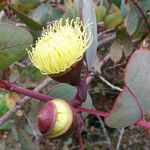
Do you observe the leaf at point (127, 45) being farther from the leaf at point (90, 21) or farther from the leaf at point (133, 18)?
the leaf at point (90, 21)

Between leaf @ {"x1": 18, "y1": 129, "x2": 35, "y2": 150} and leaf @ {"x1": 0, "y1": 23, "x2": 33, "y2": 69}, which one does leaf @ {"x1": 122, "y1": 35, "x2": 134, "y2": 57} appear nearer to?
leaf @ {"x1": 18, "y1": 129, "x2": 35, "y2": 150}

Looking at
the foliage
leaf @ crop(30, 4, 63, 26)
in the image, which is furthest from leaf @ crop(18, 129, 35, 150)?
leaf @ crop(30, 4, 63, 26)

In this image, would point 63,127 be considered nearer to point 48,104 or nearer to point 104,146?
point 48,104

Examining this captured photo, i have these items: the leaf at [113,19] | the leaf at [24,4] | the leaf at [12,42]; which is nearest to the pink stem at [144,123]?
the leaf at [12,42]

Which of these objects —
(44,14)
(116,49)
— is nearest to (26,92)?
(44,14)

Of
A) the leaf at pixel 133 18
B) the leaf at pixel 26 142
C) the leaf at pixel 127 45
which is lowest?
the leaf at pixel 26 142
